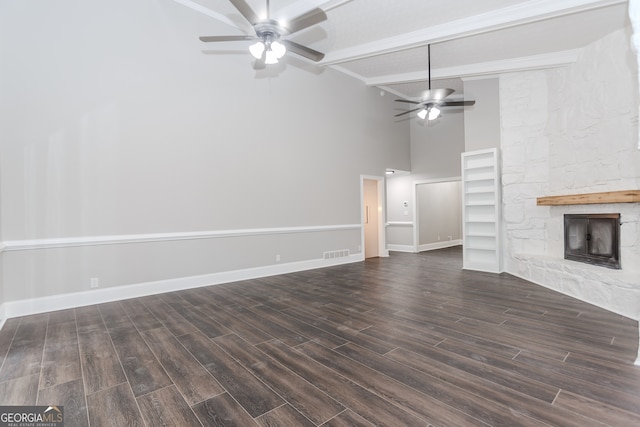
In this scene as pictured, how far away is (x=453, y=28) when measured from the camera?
178 inches

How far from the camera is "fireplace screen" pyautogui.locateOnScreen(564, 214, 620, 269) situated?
3.78m

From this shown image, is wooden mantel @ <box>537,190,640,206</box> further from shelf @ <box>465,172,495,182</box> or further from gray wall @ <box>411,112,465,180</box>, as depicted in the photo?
gray wall @ <box>411,112,465,180</box>

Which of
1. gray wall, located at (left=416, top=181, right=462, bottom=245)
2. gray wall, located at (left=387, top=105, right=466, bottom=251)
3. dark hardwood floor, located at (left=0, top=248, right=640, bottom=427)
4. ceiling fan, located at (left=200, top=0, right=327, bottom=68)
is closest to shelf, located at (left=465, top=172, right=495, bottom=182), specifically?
gray wall, located at (left=387, top=105, right=466, bottom=251)

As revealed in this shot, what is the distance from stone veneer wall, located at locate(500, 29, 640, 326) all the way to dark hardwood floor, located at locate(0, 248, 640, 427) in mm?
575

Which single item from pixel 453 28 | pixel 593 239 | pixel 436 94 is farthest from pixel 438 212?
pixel 453 28

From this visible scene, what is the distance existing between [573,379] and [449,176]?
6538mm

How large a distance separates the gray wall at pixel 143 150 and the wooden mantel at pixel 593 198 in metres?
3.99

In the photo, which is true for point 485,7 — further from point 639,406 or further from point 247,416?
point 247,416

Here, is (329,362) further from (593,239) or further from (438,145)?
(438,145)

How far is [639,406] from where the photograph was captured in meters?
1.70

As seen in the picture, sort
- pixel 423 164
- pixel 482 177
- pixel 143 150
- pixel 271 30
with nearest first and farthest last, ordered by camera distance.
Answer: pixel 271 30 → pixel 143 150 → pixel 482 177 → pixel 423 164

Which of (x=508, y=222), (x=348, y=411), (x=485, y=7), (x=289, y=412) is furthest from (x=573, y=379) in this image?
(x=485, y=7)

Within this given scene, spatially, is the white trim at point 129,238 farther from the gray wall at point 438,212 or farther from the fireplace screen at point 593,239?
the gray wall at point 438,212

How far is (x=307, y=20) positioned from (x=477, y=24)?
2.79 meters
